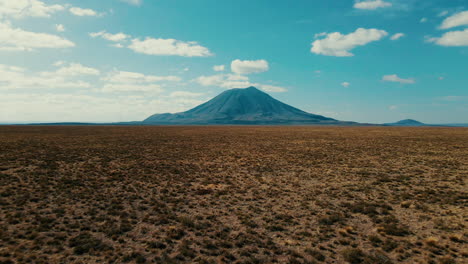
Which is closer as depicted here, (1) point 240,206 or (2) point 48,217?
(2) point 48,217

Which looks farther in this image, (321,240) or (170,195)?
(170,195)

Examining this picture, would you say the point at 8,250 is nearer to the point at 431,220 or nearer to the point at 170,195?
the point at 170,195

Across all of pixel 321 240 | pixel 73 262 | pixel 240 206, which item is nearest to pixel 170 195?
pixel 240 206

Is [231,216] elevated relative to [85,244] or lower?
lower

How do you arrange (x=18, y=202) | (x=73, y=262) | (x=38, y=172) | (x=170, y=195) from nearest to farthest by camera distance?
(x=73, y=262) < (x=18, y=202) < (x=170, y=195) < (x=38, y=172)

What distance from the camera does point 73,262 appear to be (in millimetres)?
8156

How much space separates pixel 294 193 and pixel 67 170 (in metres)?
20.5

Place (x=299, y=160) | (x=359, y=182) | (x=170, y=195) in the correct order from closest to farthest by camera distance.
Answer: (x=170, y=195) < (x=359, y=182) < (x=299, y=160)

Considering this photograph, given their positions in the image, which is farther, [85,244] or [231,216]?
[231,216]

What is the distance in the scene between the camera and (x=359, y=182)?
1931 cm

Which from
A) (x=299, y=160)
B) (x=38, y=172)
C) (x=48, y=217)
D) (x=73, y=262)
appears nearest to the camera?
(x=73, y=262)

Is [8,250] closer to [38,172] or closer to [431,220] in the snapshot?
[38,172]

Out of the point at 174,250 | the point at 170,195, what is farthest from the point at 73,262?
the point at 170,195

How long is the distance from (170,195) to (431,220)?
47.8 feet
